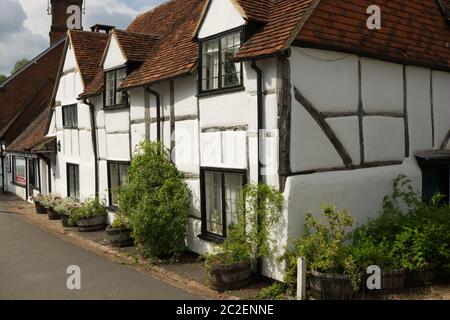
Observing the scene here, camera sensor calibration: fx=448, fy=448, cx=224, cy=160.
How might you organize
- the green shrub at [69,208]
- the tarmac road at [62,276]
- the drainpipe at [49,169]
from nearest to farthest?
the tarmac road at [62,276] < the green shrub at [69,208] < the drainpipe at [49,169]

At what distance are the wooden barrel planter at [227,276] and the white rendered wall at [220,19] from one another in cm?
467

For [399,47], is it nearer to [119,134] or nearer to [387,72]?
[387,72]

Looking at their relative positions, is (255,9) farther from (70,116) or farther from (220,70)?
(70,116)

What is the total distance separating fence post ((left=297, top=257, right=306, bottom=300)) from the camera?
740 centimetres

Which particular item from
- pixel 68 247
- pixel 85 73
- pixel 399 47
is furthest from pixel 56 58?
pixel 399 47

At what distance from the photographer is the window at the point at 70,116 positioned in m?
16.7

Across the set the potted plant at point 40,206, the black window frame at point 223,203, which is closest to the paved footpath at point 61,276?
the black window frame at point 223,203

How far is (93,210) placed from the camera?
46.9 ft

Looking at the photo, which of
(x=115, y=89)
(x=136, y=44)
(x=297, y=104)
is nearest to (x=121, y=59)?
(x=136, y=44)

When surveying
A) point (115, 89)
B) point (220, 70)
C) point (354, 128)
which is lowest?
point (354, 128)

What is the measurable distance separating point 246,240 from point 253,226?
0.34 metres

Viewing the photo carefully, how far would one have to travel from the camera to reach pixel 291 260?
7758mm

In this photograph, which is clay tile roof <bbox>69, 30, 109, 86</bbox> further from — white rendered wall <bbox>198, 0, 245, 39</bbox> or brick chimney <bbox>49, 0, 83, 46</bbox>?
brick chimney <bbox>49, 0, 83, 46</bbox>

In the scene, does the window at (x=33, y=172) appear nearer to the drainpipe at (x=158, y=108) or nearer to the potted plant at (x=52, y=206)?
the potted plant at (x=52, y=206)
